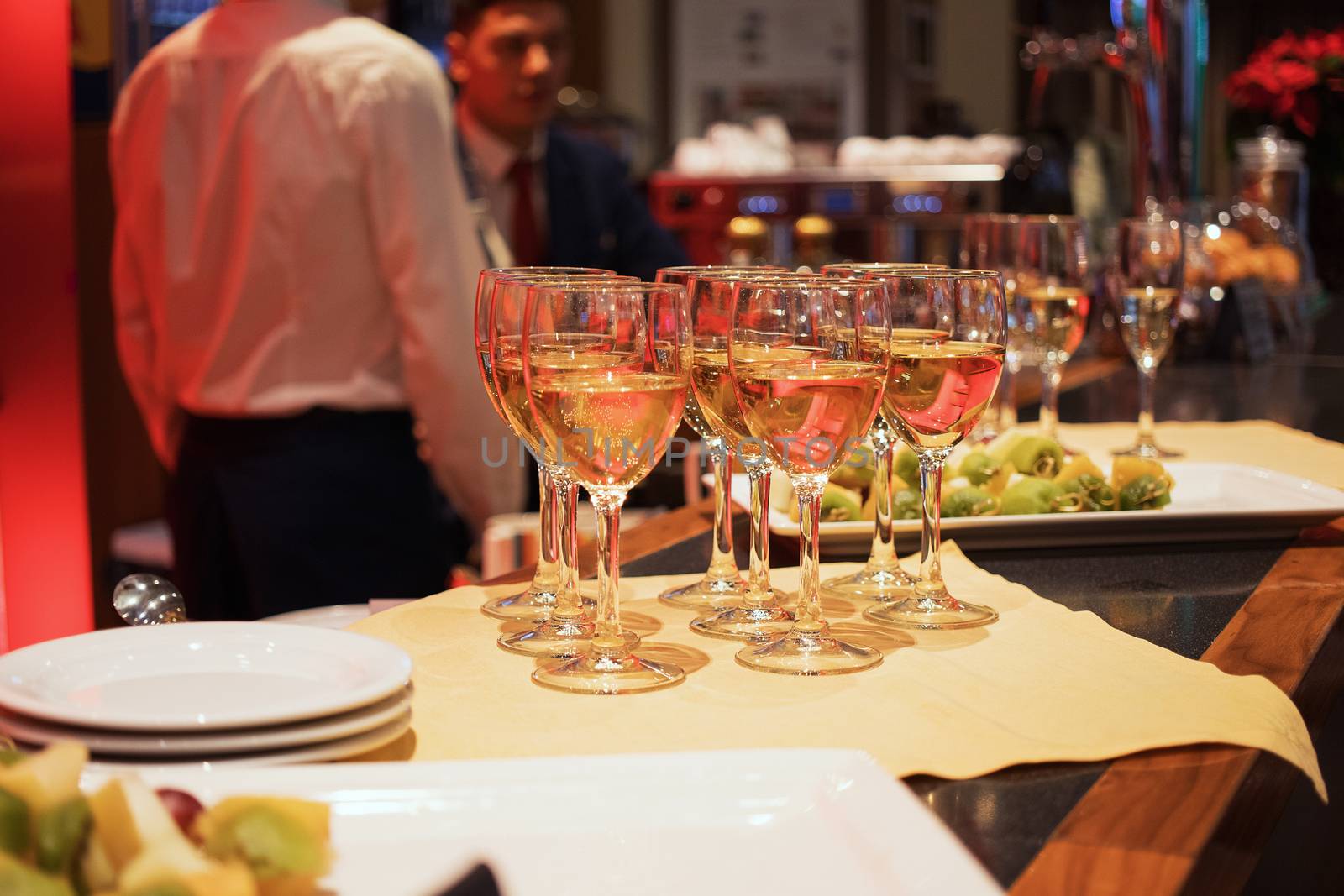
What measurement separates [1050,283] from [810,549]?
0.87 metres

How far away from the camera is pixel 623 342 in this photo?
87cm

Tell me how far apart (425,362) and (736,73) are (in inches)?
219

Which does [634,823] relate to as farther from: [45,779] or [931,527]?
[931,527]

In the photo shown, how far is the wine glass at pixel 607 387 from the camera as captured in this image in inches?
33.9

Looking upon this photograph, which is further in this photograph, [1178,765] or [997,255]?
[997,255]

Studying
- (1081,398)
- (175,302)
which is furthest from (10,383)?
(1081,398)

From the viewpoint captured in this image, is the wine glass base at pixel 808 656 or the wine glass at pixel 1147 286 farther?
the wine glass at pixel 1147 286

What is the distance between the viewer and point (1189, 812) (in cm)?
70

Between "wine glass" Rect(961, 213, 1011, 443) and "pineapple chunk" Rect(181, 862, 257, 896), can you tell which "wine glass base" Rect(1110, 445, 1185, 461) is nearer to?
"wine glass" Rect(961, 213, 1011, 443)

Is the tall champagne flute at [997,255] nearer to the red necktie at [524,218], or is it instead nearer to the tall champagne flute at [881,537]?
the tall champagne flute at [881,537]

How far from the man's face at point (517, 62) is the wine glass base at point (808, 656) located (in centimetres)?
286

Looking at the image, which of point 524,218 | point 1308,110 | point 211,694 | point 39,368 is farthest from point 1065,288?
point 524,218

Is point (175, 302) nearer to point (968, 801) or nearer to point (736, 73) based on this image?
point (968, 801)

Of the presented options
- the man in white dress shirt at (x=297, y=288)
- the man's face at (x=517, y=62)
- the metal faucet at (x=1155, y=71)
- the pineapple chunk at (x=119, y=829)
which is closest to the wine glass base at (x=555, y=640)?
the pineapple chunk at (x=119, y=829)
